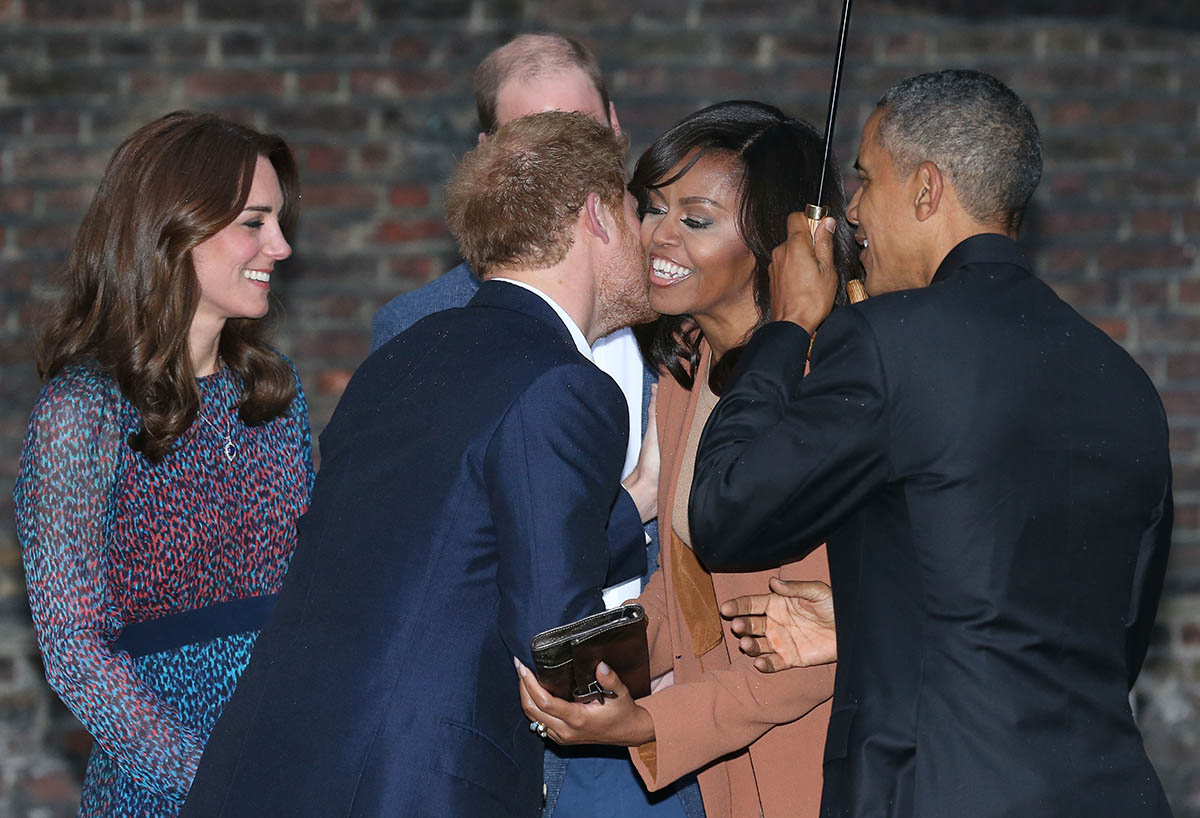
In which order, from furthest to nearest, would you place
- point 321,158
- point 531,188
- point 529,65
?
point 321,158, point 529,65, point 531,188

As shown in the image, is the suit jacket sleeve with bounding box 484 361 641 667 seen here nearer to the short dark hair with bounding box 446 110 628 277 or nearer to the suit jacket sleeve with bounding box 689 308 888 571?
the suit jacket sleeve with bounding box 689 308 888 571

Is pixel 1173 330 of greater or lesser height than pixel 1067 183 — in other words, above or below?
below

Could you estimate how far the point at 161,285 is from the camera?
2566 millimetres

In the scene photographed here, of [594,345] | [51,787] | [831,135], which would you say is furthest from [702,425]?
[51,787]

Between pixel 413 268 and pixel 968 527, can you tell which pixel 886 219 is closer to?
pixel 968 527

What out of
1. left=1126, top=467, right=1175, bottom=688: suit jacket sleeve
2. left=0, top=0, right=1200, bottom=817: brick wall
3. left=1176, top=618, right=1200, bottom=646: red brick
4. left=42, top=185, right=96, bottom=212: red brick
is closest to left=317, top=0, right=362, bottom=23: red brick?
left=0, top=0, right=1200, bottom=817: brick wall

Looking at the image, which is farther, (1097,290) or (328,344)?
(1097,290)

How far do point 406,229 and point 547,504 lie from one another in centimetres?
243

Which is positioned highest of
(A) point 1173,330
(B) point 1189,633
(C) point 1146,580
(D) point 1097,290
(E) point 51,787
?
(C) point 1146,580

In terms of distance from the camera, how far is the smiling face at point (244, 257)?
8.66 ft

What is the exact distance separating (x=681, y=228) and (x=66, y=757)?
2.69m

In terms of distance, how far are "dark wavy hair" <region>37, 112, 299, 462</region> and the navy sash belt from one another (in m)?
0.29

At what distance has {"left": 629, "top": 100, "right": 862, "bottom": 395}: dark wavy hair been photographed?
2523 mm

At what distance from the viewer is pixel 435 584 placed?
190 centimetres
